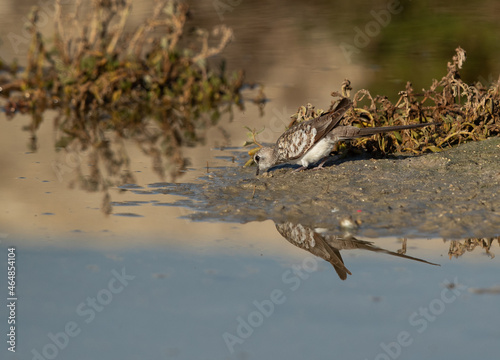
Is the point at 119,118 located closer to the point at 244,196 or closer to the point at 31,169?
the point at 31,169

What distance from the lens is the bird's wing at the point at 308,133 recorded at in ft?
23.7

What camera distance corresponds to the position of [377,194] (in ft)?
22.1

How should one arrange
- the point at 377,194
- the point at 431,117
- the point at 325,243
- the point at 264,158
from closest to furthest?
1. the point at 325,243
2. the point at 377,194
3. the point at 264,158
4. the point at 431,117

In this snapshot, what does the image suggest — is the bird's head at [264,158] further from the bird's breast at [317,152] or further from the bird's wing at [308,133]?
the bird's breast at [317,152]

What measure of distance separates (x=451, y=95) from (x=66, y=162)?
156 inches

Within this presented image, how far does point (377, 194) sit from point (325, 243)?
3.87ft

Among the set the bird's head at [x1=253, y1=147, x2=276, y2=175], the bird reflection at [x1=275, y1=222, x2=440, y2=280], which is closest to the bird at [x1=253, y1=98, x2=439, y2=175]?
the bird's head at [x1=253, y1=147, x2=276, y2=175]

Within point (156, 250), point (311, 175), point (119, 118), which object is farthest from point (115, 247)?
point (119, 118)

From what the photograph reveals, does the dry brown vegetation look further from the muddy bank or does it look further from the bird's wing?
the bird's wing

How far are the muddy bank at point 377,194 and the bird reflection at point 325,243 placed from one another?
151 millimetres

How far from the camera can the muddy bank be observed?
607 centimetres

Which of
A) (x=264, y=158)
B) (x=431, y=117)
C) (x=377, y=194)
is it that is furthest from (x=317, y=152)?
(x=431, y=117)

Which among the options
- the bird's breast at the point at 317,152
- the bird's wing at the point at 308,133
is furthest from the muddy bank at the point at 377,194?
the bird's wing at the point at 308,133

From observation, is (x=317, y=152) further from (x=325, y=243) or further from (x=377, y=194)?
(x=325, y=243)
